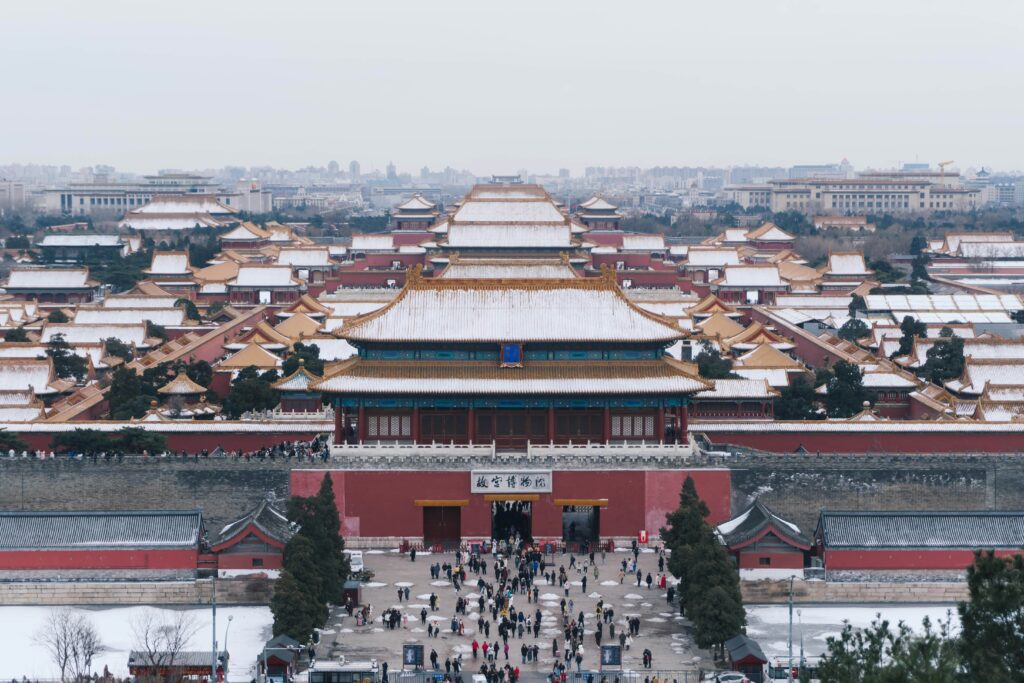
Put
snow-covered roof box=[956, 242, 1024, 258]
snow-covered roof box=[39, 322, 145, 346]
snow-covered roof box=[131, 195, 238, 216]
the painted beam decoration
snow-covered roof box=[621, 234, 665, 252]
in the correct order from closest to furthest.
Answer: the painted beam decoration
snow-covered roof box=[39, 322, 145, 346]
snow-covered roof box=[621, 234, 665, 252]
snow-covered roof box=[956, 242, 1024, 258]
snow-covered roof box=[131, 195, 238, 216]

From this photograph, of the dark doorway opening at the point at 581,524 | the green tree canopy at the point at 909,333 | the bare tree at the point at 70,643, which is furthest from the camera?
the green tree canopy at the point at 909,333

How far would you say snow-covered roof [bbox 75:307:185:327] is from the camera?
66062 mm

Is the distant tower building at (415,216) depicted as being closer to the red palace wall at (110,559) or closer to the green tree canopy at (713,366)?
the green tree canopy at (713,366)

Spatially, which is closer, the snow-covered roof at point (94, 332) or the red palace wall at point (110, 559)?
the red palace wall at point (110, 559)

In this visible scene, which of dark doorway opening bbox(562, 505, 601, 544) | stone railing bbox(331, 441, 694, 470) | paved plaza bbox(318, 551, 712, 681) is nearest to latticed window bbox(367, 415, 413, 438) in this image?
stone railing bbox(331, 441, 694, 470)

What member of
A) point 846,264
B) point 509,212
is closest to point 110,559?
point 509,212

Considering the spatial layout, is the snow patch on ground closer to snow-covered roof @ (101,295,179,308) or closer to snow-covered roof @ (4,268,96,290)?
snow-covered roof @ (101,295,179,308)

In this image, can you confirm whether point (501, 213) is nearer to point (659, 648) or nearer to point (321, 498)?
point (321, 498)

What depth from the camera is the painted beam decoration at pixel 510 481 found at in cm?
3756

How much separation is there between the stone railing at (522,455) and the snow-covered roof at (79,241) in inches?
2592

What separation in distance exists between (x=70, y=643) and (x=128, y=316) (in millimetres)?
39454

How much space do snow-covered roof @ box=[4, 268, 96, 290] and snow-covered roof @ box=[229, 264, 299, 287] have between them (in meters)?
7.93

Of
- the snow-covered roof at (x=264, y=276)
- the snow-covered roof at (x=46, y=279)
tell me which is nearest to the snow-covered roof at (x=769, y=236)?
the snow-covered roof at (x=264, y=276)

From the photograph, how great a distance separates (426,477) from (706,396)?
11.3m
